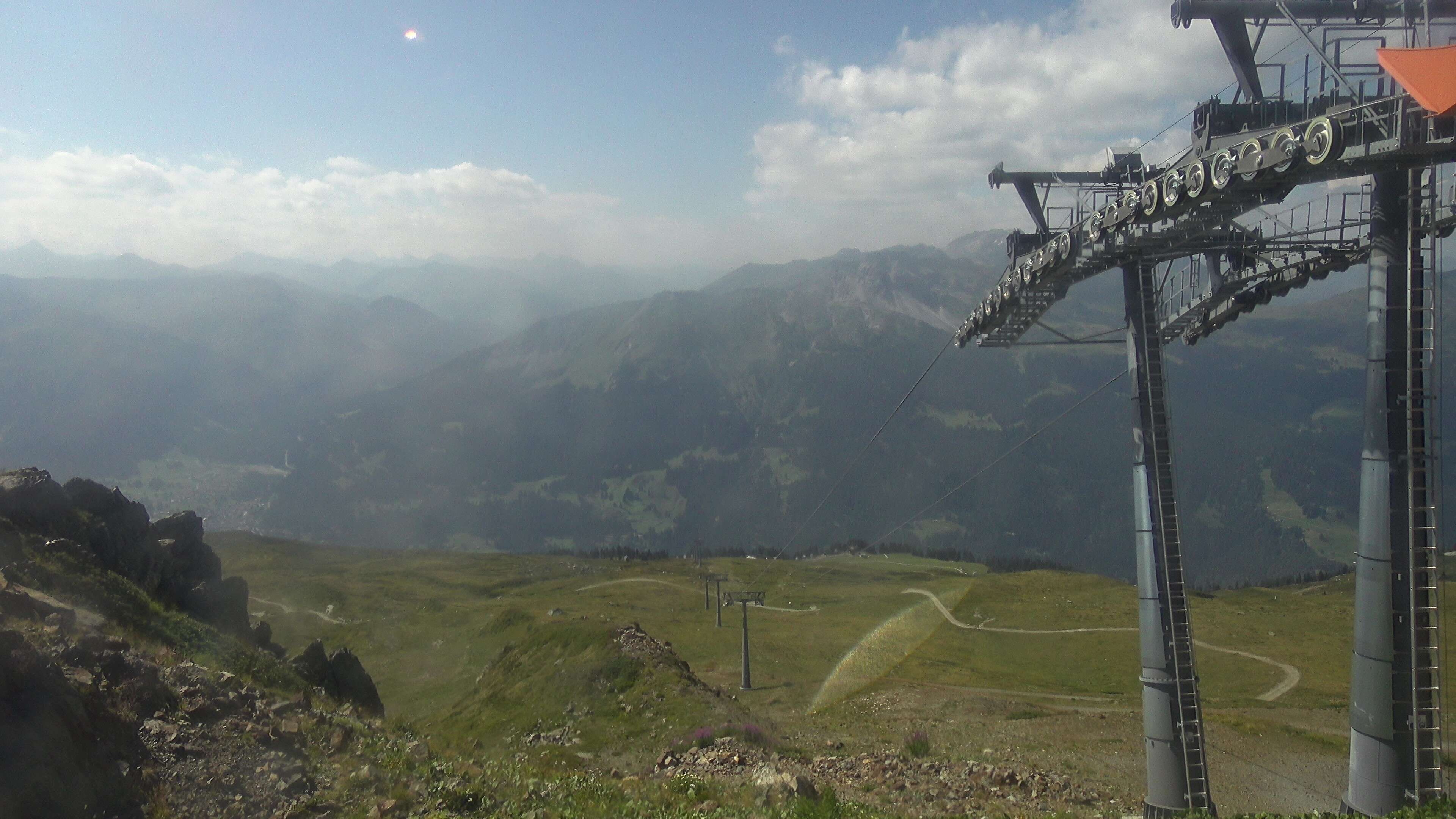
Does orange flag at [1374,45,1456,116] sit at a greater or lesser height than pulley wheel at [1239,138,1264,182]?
greater

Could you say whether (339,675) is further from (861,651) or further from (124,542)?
(861,651)

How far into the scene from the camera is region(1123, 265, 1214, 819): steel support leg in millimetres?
17016

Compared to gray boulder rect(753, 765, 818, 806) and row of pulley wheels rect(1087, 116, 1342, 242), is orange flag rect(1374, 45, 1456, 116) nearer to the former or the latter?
row of pulley wheels rect(1087, 116, 1342, 242)

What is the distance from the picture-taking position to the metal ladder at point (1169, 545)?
17.0 meters

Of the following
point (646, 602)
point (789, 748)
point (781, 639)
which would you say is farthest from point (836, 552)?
point (789, 748)

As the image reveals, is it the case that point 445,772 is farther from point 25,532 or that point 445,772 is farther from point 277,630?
point 277,630

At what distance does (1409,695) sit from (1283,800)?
A: 1117cm

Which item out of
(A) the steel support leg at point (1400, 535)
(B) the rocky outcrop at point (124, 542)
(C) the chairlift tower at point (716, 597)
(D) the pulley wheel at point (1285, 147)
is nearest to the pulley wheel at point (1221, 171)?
(D) the pulley wheel at point (1285, 147)

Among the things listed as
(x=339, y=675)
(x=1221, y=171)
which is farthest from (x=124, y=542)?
(x=1221, y=171)

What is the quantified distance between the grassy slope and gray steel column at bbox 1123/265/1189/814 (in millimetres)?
5522

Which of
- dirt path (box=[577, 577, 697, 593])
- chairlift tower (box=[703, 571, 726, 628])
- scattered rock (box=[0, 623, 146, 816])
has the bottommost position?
dirt path (box=[577, 577, 697, 593])

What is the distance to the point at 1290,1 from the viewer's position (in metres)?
15.1

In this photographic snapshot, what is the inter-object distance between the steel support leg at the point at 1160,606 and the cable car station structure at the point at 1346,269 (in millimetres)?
39

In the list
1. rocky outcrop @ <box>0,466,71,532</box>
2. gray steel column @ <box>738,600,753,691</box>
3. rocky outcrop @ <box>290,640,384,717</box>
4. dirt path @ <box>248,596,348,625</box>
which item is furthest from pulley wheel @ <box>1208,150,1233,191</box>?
dirt path @ <box>248,596,348,625</box>
